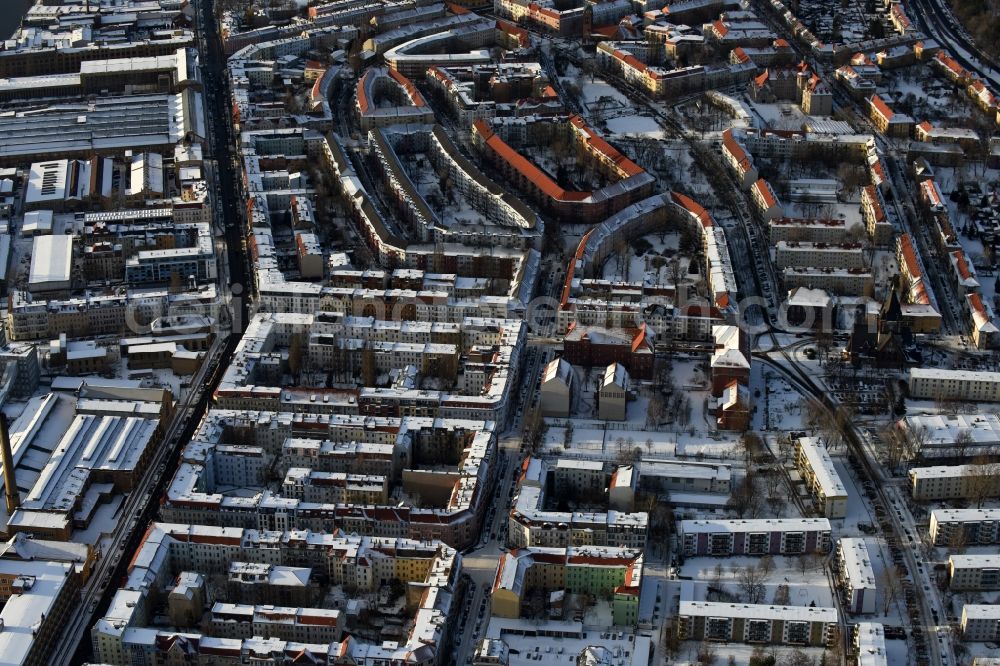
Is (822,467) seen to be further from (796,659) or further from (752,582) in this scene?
(796,659)

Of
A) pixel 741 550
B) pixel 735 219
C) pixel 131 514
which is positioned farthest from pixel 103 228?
pixel 741 550

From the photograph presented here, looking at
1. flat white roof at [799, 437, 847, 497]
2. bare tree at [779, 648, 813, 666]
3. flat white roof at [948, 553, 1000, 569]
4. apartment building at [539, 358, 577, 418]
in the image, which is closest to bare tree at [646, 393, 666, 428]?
apartment building at [539, 358, 577, 418]

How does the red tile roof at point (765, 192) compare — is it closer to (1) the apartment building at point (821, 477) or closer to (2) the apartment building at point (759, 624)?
(1) the apartment building at point (821, 477)

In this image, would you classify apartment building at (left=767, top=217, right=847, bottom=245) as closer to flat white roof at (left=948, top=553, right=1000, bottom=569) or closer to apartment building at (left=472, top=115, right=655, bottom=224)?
apartment building at (left=472, top=115, right=655, bottom=224)

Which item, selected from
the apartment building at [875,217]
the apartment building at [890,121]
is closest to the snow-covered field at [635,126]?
the apartment building at [890,121]

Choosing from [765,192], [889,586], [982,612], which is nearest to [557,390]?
[889,586]

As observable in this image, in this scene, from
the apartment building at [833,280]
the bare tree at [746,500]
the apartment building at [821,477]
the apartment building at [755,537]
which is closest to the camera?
the apartment building at [755,537]

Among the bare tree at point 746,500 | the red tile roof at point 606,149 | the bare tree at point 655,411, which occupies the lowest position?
the bare tree at point 655,411
